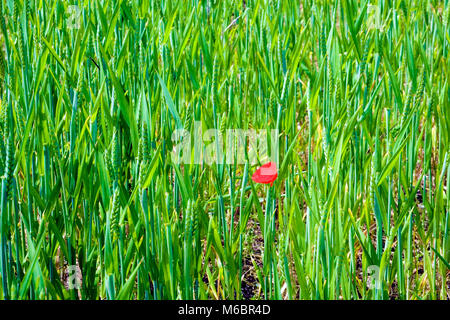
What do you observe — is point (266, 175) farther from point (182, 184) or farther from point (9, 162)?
point (9, 162)

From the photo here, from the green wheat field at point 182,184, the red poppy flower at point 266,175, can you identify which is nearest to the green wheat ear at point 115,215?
the green wheat field at point 182,184

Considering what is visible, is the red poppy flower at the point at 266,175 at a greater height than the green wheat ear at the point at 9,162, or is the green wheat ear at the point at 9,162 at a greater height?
the green wheat ear at the point at 9,162

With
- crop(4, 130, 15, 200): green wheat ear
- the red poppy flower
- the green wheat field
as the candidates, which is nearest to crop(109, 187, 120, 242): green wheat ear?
the green wheat field

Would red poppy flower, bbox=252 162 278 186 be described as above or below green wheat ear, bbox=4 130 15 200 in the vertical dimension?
below

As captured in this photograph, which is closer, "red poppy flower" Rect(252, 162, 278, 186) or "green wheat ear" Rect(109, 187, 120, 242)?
"green wheat ear" Rect(109, 187, 120, 242)

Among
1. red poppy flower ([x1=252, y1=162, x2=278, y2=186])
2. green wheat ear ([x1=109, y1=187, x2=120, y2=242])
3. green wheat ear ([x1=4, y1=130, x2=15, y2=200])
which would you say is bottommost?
green wheat ear ([x1=109, y1=187, x2=120, y2=242])

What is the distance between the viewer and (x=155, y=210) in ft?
2.85

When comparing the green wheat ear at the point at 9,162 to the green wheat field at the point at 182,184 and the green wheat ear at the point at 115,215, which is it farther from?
the green wheat ear at the point at 115,215

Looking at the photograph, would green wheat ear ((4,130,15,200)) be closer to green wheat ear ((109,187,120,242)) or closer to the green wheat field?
the green wheat field
